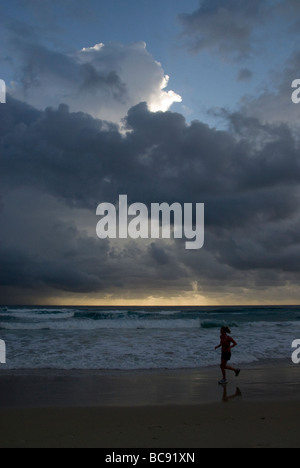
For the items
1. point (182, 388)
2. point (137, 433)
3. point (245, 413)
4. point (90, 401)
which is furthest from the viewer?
point (182, 388)

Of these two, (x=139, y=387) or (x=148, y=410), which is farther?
(x=139, y=387)

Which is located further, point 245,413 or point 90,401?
point 90,401

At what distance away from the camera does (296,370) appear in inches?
535

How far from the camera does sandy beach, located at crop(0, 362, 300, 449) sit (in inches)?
243

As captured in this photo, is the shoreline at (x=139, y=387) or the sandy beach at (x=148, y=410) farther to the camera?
the shoreline at (x=139, y=387)

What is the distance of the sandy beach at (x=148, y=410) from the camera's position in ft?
20.3

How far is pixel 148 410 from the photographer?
8062 millimetres

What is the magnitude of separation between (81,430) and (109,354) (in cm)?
966

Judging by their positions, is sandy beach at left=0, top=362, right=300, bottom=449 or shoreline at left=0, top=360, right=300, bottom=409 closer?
sandy beach at left=0, top=362, right=300, bottom=449

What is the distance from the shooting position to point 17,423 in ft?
23.3
